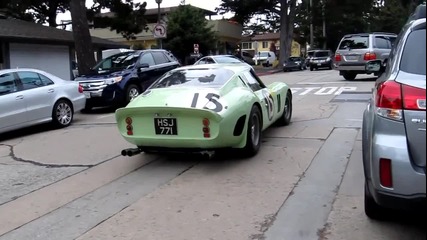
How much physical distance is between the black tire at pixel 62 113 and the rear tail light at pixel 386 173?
28.8ft

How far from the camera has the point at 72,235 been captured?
14.6ft

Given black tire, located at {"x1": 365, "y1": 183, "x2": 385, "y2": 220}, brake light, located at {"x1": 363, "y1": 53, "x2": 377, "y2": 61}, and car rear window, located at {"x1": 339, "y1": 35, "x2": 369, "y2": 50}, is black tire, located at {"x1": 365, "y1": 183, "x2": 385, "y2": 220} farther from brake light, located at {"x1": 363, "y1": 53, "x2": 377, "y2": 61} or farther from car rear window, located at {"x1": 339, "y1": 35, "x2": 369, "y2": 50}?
car rear window, located at {"x1": 339, "y1": 35, "x2": 369, "y2": 50}

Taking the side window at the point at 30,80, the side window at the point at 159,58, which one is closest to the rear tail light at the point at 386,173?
the side window at the point at 30,80

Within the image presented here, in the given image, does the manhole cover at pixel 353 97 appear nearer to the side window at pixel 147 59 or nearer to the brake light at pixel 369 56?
the brake light at pixel 369 56

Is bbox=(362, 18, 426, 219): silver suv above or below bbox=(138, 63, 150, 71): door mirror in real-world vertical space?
below

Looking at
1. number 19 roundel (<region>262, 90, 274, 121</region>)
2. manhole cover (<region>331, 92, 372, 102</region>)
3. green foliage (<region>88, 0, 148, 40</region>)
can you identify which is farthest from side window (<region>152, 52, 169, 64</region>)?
green foliage (<region>88, 0, 148, 40</region>)

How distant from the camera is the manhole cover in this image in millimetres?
13142

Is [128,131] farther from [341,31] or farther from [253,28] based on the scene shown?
[341,31]

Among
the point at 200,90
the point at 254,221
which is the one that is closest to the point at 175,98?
the point at 200,90

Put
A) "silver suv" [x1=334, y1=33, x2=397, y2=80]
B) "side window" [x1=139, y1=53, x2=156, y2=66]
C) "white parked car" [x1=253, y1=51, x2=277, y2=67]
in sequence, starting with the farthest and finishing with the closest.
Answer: "white parked car" [x1=253, y1=51, x2=277, y2=67] < "silver suv" [x1=334, y1=33, x2=397, y2=80] < "side window" [x1=139, y1=53, x2=156, y2=66]

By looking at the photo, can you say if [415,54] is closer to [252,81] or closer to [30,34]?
[252,81]

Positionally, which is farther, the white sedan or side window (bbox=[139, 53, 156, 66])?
side window (bbox=[139, 53, 156, 66])

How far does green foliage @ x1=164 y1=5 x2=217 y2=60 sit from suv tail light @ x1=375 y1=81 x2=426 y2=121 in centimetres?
3504

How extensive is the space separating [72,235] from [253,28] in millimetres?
52209
